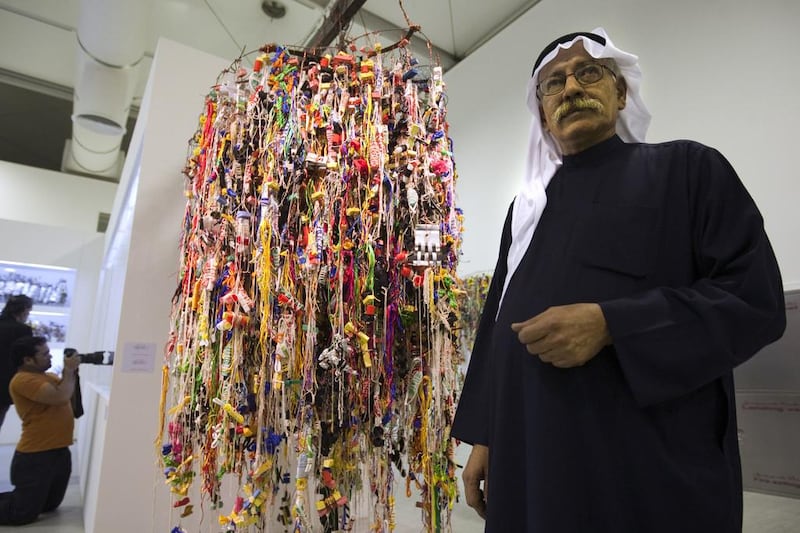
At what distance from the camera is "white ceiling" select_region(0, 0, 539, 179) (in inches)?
167

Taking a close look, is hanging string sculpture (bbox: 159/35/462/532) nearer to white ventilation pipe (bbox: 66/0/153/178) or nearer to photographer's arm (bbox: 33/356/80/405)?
photographer's arm (bbox: 33/356/80/405)

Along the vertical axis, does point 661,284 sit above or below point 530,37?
below

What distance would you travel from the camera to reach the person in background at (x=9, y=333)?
11.6 feet

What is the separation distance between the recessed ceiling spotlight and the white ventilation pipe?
0.98 meters

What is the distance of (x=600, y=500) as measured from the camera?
2.58ft

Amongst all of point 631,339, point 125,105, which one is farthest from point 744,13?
point 125,105

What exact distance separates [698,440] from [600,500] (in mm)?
181

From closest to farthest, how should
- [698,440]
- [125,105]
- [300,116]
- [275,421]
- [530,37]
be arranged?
[698,440] < [275,421] < [300,116] < [530,37] < [125,105]

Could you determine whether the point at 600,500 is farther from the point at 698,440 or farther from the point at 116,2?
the point at 116,2

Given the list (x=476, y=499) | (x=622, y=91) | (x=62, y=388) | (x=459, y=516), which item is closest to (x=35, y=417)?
(x=62, y=388)

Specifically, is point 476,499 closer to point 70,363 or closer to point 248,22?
point 70,363

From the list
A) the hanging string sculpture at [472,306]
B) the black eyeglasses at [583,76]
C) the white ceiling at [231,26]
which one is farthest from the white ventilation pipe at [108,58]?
the black eyeglasses at [583,76]

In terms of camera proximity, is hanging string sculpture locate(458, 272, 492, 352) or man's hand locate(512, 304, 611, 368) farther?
hanging string sculpture locate(458, 272, 492, 352)

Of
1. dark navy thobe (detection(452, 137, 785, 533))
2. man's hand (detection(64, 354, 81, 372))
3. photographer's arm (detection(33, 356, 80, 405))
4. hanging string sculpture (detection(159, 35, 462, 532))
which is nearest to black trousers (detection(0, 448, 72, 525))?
photographer's arm (detection(33, 356, 80, 405))
